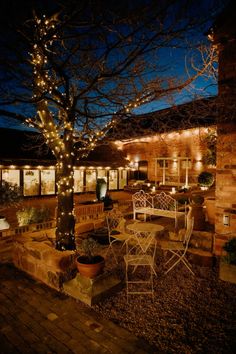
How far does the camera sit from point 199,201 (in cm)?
752

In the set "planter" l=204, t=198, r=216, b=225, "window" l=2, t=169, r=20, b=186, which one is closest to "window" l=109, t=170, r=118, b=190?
"window" l=2, t=169, r=20, b=186

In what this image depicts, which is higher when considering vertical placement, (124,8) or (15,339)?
(124,8)

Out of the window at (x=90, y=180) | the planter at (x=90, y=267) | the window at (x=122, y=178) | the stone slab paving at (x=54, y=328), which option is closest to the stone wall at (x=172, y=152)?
the window at (x=122, y=178)

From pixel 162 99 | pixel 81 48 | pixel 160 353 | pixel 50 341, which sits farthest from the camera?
pixel 162 99

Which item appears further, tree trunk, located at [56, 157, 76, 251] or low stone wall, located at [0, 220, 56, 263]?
low stone wall, located at [0, 220, 56, 263]

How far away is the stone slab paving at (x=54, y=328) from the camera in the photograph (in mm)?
2986

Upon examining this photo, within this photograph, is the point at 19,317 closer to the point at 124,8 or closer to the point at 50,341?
the point at 50,341

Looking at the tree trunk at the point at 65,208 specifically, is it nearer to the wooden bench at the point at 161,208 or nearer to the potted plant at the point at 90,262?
the potted plant at the point at 90,262

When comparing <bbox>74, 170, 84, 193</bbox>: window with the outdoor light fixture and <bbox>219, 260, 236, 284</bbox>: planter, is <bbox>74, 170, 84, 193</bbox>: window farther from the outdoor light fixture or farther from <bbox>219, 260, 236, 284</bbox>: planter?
<bbox>219, 260, 236, 284</bbox>: planter

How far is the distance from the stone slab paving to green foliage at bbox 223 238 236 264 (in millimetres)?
2508

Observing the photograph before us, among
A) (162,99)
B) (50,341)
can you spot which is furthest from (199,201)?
(50,341)

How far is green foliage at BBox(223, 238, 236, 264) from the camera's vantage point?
4703 mm

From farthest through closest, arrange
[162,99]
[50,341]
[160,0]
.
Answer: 1. [162,99]
2. [160,0]
3. [50,341]

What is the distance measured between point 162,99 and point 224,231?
335cm
